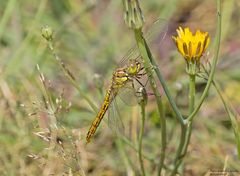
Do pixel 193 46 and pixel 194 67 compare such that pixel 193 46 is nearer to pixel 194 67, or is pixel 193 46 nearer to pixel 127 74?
pixel 194 67

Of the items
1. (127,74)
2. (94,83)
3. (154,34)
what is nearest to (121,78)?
(127,74)

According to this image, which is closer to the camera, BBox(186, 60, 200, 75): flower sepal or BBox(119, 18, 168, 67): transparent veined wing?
BBox(186, 60, 200, 75): flower sepal

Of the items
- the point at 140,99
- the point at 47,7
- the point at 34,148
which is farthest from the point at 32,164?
the point at 47,7

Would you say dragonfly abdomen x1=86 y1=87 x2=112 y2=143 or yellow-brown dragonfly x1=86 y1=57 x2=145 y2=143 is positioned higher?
yellow-brown dragonfly x1=86 y1=57 x2=145 y2=143

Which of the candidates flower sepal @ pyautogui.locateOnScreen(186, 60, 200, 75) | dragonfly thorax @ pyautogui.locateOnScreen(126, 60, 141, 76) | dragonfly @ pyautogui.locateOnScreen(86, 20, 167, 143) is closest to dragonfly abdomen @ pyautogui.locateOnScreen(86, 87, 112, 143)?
dragonfly @ pyautogui.locateOnScreen(86, 20, 167, 143)

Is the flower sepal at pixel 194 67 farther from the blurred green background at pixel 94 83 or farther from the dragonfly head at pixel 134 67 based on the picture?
the blurred green background at pixel 94 83

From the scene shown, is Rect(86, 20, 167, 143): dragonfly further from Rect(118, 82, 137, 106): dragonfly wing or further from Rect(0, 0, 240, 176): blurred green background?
Rect(0, 0, 240, 176): blurred green background

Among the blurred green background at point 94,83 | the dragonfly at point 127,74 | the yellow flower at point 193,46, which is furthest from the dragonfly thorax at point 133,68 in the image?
the blurred green background at point 94,83
